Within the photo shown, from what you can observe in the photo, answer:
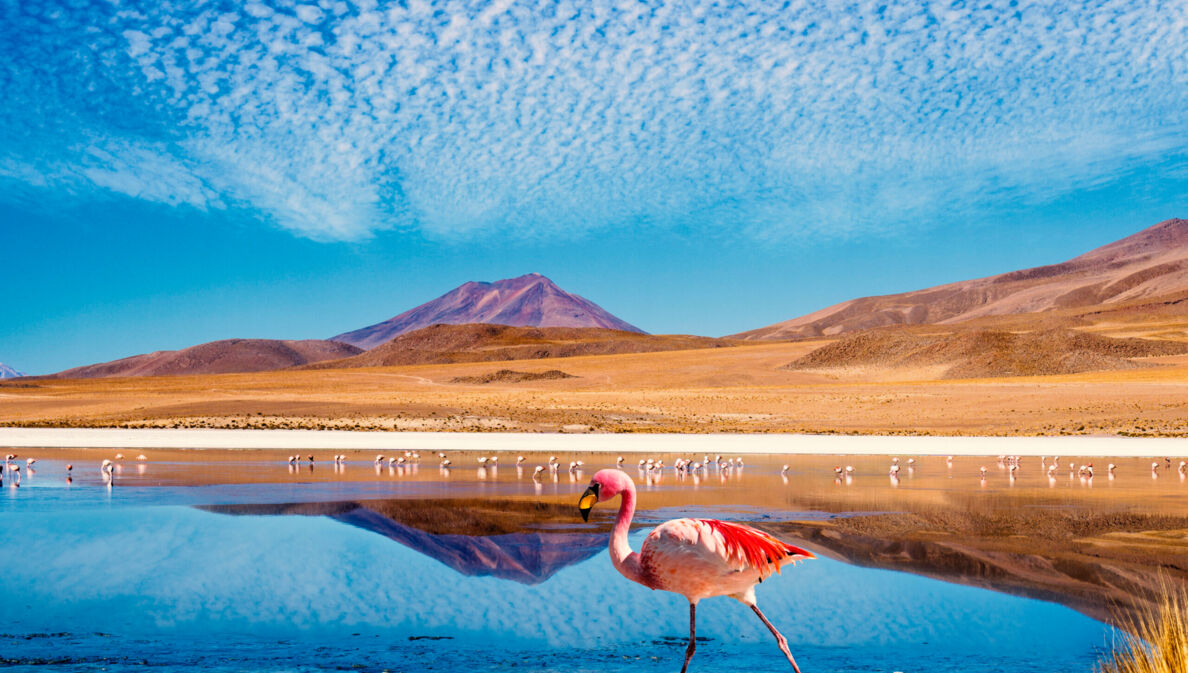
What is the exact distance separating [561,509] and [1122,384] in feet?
138

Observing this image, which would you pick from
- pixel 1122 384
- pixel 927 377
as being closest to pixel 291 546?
pixel 1122 384

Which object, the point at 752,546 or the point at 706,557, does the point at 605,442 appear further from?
the point at 706,557

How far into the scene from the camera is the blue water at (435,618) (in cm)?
652

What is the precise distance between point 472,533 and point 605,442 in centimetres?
1758

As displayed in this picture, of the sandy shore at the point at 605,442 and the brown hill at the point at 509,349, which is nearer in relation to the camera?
the sandy shore at the point at 605,442

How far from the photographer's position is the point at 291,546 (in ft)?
35.2

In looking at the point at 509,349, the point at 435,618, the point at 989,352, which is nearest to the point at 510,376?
the point at 989,352

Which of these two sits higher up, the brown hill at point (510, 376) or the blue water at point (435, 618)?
the brown hill at point (510, 376)

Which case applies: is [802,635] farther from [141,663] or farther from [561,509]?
[561,509]

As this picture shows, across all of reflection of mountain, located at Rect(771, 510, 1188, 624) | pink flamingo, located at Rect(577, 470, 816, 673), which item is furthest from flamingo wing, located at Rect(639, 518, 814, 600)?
reflection of mountain, located at Rect(771, 510, 1188, 624)

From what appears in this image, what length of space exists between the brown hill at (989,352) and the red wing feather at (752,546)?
65.0 meters

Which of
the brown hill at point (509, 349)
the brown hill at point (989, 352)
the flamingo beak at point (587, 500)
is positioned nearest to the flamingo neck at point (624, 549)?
the flamingo beak at point (587, 500)

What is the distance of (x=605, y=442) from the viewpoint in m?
28.9

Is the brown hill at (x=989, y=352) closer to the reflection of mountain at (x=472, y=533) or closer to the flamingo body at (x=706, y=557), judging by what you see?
the reflection of mountain at (x=472, y=533)
